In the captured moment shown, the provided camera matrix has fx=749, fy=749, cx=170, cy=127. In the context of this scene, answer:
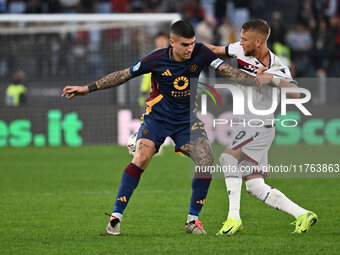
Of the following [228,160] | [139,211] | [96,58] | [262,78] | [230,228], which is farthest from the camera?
[96,58]

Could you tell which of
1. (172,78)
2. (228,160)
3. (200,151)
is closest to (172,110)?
(172,78)

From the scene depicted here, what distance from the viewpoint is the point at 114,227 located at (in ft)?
22.9

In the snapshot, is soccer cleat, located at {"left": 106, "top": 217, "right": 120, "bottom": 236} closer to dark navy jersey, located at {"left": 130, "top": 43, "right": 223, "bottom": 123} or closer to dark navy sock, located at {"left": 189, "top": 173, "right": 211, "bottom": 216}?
dark navy sock, located at {"left": 189, "top": 173, "right": 211, "bottom": 216}

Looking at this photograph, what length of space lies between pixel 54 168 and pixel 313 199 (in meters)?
5.80

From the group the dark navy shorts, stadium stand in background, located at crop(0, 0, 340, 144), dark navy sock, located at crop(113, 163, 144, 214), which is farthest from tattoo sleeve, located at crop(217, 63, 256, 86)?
stadium stand in background, located at crop(0, 0, 340, 144)

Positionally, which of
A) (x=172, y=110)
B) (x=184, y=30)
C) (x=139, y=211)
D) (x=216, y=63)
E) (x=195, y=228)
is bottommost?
(x=139, y=211)

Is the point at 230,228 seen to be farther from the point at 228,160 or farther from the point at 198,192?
the point at 228,160

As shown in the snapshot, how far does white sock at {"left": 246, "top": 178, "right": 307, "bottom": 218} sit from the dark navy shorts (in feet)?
2.29

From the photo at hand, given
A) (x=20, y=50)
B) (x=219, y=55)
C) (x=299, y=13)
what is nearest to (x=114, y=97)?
(x=20, y=50)

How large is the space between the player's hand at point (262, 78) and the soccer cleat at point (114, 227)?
1.81 m

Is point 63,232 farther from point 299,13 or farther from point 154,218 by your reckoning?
point 299,13

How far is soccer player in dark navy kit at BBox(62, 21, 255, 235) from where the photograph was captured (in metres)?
7.07

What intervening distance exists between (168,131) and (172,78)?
20.2 inches

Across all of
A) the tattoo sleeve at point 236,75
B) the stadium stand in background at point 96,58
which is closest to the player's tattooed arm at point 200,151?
the tattoo sleeve at point 236,75
